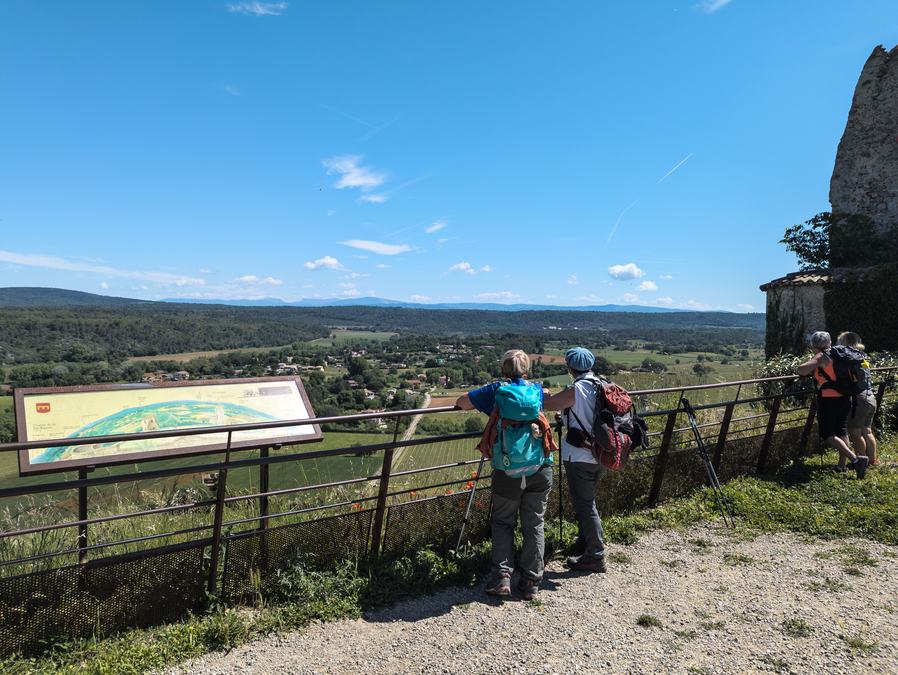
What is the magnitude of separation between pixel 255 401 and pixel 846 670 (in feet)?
14.2

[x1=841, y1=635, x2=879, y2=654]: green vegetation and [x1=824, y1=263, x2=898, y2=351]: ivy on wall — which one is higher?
[x1=824, y1=263, x2=898, y2=351]: ivy on wall

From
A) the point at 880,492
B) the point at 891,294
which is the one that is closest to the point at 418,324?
the point at 891,294

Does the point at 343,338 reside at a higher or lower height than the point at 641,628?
lower

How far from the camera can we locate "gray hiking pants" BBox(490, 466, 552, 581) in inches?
150

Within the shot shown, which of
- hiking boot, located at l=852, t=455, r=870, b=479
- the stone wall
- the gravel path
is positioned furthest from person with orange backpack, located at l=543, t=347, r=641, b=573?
the stone wall

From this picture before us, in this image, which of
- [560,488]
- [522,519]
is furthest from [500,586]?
[560,488]

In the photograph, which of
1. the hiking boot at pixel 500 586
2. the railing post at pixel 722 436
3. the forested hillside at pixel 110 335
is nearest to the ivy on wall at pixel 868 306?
the railing post at pixel 722 436

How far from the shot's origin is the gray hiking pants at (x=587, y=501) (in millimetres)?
4223

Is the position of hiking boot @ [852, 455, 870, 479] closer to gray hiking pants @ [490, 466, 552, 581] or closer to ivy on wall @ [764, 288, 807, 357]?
gray hiking pants @ [490, 466, 552, 581]

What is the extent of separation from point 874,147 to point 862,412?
57.8ft

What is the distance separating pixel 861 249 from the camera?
62.8ft

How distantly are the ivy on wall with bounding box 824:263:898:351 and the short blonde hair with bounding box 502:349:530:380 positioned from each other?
58.4ft

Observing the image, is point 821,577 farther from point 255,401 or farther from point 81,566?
point 81,566

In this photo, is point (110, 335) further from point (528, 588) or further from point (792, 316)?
point (528, 588)
